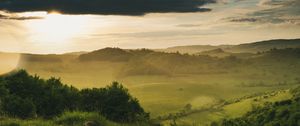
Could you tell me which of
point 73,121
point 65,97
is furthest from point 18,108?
point 73,121

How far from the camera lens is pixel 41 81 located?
75.9 m

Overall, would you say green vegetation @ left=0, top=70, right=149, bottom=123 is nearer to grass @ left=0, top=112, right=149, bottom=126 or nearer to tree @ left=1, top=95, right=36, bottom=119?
tree @ left=1, top=95, right=36, bottom=119

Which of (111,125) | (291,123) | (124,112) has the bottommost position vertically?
(291,123)

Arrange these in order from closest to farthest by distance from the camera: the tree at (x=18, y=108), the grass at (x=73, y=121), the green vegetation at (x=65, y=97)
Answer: the grass at (x=73, y=121) → the tree at (x=18, y=108) → the green vegetation at (x=65, y=97)

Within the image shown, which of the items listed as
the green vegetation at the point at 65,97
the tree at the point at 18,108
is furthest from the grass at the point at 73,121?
the green vegetation at the point at 65,97

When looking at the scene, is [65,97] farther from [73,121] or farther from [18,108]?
[73,121]

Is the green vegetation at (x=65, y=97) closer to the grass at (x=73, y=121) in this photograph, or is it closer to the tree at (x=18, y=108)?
→ the tree at (x=18, y=108)

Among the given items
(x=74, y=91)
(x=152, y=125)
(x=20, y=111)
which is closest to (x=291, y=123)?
(x=74, y=91)

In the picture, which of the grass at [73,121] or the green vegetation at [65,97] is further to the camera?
the green vegetation at [65,97]

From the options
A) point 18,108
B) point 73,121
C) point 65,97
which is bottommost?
point 65,97

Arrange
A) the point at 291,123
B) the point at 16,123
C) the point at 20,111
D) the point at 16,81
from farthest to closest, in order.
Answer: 1. the point at 291,123
2. the point at 16,81
3. the point at 20,111
4. the point at 16,123

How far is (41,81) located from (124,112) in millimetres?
19744

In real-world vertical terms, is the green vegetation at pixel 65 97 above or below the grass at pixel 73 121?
below

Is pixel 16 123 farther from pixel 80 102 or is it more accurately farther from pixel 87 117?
pixel 80 102
